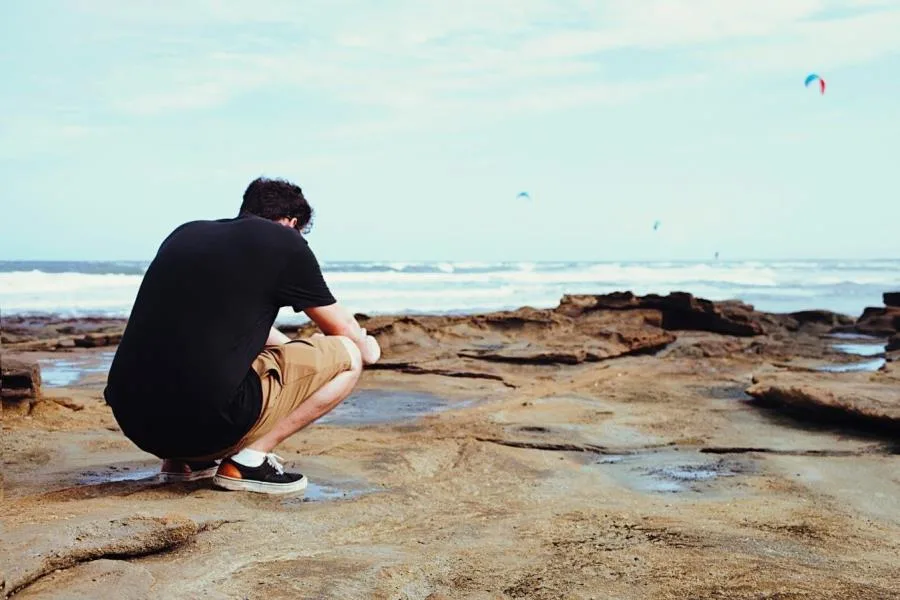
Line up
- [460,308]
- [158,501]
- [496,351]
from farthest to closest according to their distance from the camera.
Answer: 1. [460,308]
2. [496,351]
3. [158,501]

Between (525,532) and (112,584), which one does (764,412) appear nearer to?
(525,532)

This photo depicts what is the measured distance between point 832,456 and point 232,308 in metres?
3.16

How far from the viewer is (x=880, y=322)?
14.1 meters

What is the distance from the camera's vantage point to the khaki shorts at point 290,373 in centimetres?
343

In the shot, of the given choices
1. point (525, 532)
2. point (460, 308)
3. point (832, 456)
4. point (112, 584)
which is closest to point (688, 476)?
point (832, 456)

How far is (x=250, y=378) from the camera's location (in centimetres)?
333

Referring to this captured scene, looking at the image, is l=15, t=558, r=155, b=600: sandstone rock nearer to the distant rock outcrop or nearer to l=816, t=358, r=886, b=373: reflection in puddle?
the distant rock outcrop

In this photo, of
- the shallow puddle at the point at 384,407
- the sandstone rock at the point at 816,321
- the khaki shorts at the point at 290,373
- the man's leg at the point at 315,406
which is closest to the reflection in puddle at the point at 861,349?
the sandstone rock at the point at 816,321

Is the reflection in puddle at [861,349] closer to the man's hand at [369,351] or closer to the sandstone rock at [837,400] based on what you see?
the sandstone rock at [837,400]

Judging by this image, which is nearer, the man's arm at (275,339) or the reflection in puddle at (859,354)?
the man's arm at (275,339)

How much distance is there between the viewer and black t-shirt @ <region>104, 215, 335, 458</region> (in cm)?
311

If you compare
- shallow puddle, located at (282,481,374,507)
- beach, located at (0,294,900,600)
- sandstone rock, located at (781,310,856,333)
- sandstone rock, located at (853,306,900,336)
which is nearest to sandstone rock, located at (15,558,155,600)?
beach, located at (0,294,900,600)

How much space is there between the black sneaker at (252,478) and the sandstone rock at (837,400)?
11.2ft

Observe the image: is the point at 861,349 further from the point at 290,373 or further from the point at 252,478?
the point at 252,478
